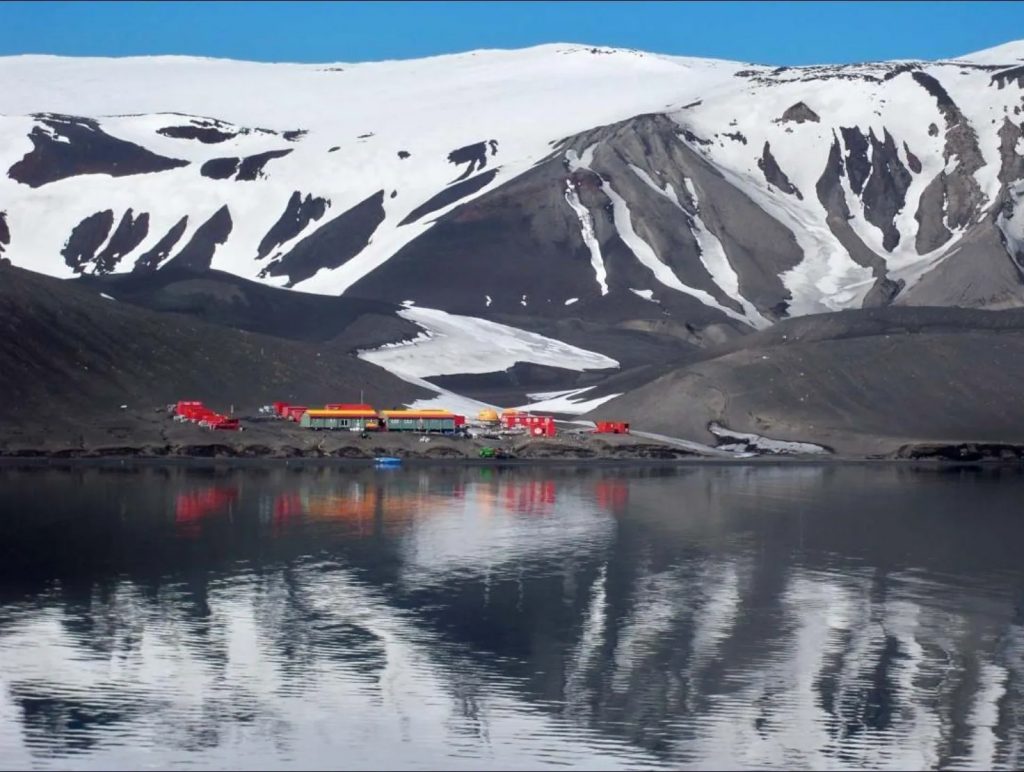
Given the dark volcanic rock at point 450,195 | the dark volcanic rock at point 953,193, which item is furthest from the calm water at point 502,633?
the dark volcanic rock at point 450,195

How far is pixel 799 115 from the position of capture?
159625 millimetres

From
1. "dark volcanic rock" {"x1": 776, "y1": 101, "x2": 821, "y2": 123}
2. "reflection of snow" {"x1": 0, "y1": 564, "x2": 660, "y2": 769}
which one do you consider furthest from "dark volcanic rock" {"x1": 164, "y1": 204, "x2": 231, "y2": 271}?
"reflection of snow" {"x1": 0, "y1": 564, "x2": 660, "y2": 769}

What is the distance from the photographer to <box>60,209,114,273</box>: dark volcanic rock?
6240 inches

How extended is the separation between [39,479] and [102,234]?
108693 mm

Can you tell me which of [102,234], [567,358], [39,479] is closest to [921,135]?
[567,358]

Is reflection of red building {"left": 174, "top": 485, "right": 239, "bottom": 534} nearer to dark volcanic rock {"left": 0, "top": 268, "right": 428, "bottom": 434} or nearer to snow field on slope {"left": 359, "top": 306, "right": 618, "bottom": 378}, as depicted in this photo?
dark volcanic rock {"left": 0, "top": 268, "right": 428, "bottom": 434}

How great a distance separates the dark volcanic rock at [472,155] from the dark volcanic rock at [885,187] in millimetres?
35275

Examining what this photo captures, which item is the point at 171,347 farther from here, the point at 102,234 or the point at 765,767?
the point at 102,234

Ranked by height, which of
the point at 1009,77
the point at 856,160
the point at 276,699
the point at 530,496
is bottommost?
the point at 276,699

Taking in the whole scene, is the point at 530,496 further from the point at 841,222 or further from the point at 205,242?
the point at 205,242

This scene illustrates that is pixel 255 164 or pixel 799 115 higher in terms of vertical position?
pixel 799 115

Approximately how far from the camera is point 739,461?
2881 inches

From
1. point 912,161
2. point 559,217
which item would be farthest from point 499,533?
point 912,161

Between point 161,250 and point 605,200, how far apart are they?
40520mm
